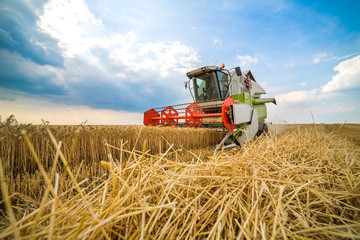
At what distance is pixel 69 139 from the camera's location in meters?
2.35

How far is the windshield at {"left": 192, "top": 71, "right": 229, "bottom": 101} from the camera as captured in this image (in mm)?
6281

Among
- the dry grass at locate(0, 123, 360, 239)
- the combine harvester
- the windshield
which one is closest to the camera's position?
the dry grass at locate(0, 123, 360, 239)

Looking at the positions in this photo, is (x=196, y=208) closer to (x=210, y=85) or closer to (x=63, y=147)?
(x=63, y=147)

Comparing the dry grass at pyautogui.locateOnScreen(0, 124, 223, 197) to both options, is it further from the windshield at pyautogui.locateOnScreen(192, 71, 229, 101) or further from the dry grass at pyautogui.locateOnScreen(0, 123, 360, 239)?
the windshield at pyautogui.locateOnScreen(192, 71, 229, 101)

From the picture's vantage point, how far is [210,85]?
651 cm

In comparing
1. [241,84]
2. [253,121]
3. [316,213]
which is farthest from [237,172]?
[241,84]

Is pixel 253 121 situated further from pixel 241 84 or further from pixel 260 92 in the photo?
pixel 260 92

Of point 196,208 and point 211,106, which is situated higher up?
point 211,106

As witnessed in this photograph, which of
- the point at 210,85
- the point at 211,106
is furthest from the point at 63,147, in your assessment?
the point at 210,85

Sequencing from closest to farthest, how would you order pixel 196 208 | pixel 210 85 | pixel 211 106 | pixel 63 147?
pixel 196 208 < pixel 63 147 < pixel 211 106 < pixel 210 85

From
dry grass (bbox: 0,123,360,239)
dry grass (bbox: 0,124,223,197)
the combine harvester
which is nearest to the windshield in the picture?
the combine harvester

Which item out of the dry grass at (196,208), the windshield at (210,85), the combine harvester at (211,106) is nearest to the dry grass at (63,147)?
the dry grass at (196,208)

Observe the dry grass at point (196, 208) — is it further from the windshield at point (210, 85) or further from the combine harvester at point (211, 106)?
the windshield at point (210, 85)

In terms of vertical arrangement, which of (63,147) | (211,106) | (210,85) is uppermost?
(210,85)
